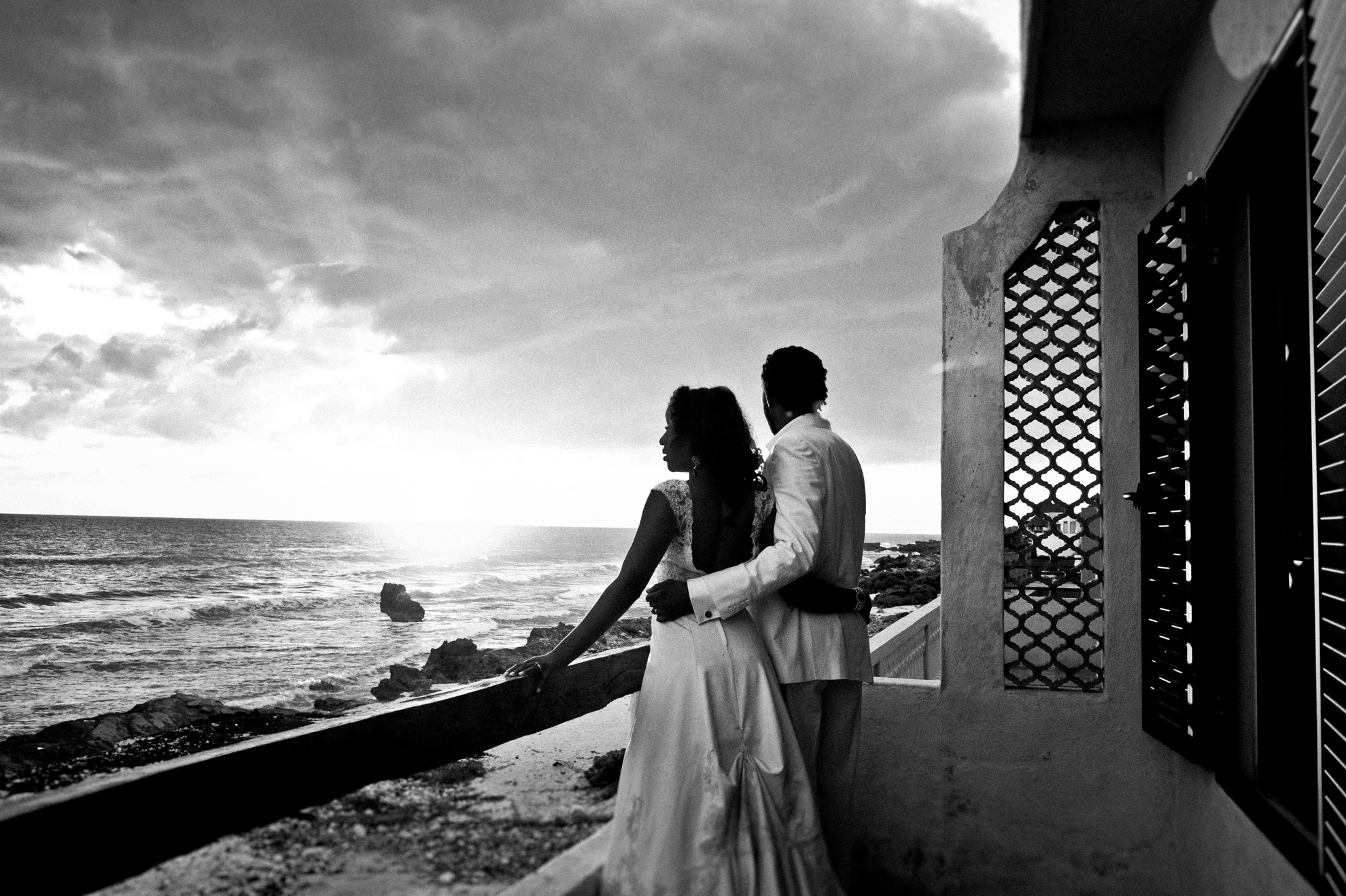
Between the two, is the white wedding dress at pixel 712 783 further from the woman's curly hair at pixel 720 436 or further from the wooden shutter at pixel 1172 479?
the wooden shutter at pixel 1172 479

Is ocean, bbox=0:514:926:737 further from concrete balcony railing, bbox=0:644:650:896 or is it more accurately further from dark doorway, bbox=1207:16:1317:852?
dark doorway, bbox=1207:16:1317:852

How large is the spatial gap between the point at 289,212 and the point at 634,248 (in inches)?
845

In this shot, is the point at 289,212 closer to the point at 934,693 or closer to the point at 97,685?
the point at 97,685

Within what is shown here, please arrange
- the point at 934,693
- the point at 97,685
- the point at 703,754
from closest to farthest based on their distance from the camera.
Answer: the point at 703,754, the point at 934,693, the point at 97,685

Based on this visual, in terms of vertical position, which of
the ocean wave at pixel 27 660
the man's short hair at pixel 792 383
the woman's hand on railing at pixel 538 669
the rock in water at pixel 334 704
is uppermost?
the man's short hair at pixel 792 383

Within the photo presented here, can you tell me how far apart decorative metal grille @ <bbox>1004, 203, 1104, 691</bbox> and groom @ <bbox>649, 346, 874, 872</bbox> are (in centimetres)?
84

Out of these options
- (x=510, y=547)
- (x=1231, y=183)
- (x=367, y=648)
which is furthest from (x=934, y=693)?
(x=510, y=547)

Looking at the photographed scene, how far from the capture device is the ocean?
1826 cm

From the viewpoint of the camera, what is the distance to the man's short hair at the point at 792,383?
2699 millimetres

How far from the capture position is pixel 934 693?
320 centimetres

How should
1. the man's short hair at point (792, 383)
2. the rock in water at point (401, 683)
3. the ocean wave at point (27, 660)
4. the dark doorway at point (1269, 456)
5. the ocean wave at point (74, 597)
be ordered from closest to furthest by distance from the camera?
the dark doorway at point (1269, 456), the man's short hair at point (792, 383), the rock in water at point (401, 683), the ocean wave at point (27, 660), the ocean wave at point (74, 597)

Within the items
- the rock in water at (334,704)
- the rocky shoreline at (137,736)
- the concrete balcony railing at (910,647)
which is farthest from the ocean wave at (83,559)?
the concrete balcony railing at (910,647)

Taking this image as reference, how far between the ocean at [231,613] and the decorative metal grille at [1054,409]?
48.7 feet

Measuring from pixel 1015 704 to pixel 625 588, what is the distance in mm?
1641
